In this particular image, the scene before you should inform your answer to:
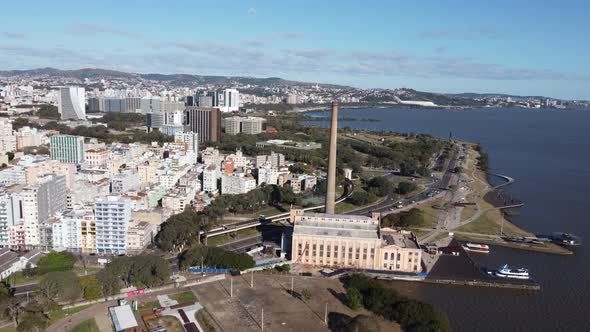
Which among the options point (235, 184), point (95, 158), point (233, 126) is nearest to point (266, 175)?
point (235, 184)

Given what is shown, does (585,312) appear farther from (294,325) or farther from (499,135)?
(499,135)

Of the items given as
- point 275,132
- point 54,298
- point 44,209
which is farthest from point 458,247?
point 275,132

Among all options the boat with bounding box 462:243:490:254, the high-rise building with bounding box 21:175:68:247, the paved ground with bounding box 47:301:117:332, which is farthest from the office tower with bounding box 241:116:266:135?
the paved ground with bounding box 47:301:117:332

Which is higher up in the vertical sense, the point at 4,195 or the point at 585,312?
the point at 4,195

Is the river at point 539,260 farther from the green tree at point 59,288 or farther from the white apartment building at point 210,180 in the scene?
the white apartment building at point 210,180

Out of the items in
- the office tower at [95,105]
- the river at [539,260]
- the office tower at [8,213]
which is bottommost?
the river at [539,260]

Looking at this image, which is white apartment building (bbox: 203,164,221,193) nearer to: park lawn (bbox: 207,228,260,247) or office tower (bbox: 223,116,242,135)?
park lawn (bbox: 207,228,260,247)

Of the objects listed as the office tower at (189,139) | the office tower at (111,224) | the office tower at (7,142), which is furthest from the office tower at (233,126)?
the office tower at (111,224)
